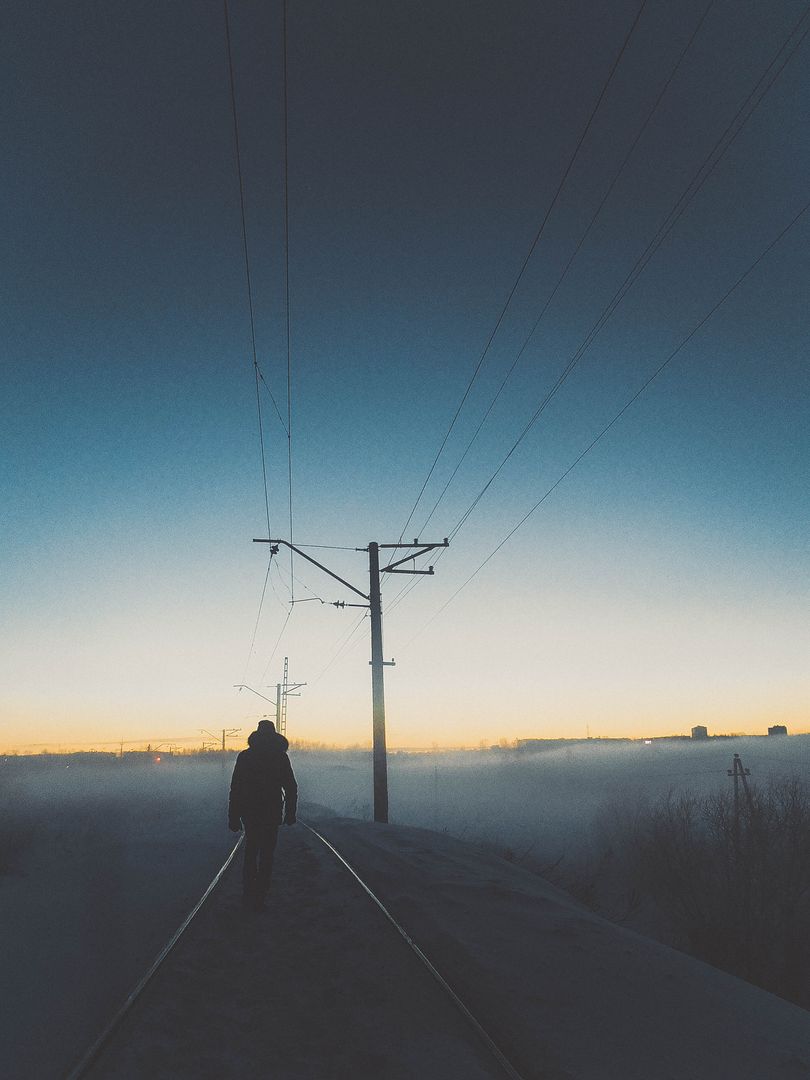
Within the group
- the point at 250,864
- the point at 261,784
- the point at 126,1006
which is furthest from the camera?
the point at 261,784

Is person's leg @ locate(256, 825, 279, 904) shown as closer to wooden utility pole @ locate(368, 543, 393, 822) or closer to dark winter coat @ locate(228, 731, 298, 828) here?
dark winter coat @ locate(228, 731, 298, 828)

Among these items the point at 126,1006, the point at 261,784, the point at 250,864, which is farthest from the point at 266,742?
the point at 126,1006

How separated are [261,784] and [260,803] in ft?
0.78

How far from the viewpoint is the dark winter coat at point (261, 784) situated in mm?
7848

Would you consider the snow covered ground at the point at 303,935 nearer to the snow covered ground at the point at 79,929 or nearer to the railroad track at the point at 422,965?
the snow covered ground at the point at 79,929

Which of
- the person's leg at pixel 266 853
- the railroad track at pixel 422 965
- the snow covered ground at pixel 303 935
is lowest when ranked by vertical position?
the snow covered ground at pixel 303 935

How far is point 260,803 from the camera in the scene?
784cm

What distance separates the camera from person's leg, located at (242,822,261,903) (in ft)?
24.8

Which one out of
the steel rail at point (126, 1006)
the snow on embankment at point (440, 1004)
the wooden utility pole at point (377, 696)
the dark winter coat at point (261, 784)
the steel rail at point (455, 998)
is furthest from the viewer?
the wooden utility pole at point (377, 696)

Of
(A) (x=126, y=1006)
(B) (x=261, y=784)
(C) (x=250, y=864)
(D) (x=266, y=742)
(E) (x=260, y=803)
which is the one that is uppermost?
(D) (x=266, y=742)

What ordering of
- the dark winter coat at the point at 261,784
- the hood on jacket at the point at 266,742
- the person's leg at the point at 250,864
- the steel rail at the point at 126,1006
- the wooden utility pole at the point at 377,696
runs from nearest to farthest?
1. the steel rail at the point at 126,1006
2. the person's leg at the point at 250,864
3. the dark winter coat at the point at 261,784
4. the hood on jacket at the point at 266,742
5. the wooden utility pole at the point at 377,696

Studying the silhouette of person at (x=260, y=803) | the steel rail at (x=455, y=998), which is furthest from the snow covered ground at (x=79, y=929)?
the steel rail at (x=455, y=998)

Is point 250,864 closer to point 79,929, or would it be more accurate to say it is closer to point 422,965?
point 79,929

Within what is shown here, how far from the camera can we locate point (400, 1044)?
4035mm
